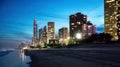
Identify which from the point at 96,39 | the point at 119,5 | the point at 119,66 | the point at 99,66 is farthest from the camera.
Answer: the point at 119,5

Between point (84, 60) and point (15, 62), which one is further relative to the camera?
point (15, 62)

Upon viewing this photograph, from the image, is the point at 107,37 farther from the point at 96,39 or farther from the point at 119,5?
the point at 119,5

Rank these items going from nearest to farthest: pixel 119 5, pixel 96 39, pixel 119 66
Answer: pixel 119 66, pixel 96 39, pixel 119 5

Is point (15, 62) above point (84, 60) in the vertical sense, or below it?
below

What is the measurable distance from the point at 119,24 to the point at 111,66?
540 ft

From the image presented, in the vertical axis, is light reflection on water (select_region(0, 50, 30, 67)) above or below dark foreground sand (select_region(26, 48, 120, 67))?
below

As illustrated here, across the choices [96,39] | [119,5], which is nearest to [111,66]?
[96,39]

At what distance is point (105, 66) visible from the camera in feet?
59.5

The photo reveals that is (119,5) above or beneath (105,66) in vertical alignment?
above

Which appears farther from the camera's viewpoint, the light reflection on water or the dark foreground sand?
the light reflection on water

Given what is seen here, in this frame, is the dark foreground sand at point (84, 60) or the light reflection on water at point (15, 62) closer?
the dark foreground sand at point (84, 60)

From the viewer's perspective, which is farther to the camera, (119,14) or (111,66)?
(119,14)

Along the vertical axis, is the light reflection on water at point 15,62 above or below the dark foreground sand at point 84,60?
below

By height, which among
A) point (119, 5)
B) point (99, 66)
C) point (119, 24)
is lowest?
point (99, 66)
